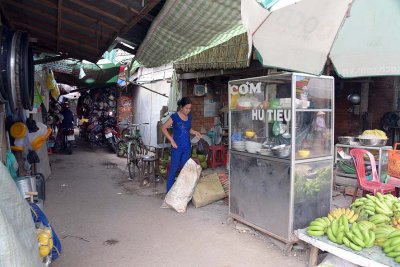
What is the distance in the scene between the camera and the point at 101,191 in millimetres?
6605

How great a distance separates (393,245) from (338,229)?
54cm

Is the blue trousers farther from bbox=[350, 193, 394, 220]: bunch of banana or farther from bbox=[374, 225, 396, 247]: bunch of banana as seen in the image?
bbox=[374, 225, 396, 247]: bunch of banana

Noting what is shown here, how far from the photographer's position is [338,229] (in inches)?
131

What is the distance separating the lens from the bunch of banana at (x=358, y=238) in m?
3.07

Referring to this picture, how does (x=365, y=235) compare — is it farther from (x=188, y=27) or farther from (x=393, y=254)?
(x=188, y=27)

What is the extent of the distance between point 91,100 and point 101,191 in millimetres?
9963

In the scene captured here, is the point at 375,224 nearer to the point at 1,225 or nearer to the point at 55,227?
the point at 1,225

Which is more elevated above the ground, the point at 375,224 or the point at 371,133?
the point at 371,133

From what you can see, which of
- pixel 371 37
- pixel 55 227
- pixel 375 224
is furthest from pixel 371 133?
pixel 55 227

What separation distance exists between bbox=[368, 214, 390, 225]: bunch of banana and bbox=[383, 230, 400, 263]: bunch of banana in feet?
1.61

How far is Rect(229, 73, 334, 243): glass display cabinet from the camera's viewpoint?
383 cm

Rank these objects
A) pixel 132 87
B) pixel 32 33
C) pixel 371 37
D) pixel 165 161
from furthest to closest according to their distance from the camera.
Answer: pixel 132 87 → pixel 165 161 → pixel 32 33 → pixel 371 37

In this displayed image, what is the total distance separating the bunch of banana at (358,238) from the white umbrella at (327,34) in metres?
1.69

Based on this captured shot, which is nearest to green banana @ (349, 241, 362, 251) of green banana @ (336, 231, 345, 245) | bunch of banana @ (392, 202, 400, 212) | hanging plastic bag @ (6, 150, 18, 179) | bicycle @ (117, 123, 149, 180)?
green banana @ (336, 231, 345, 245)
